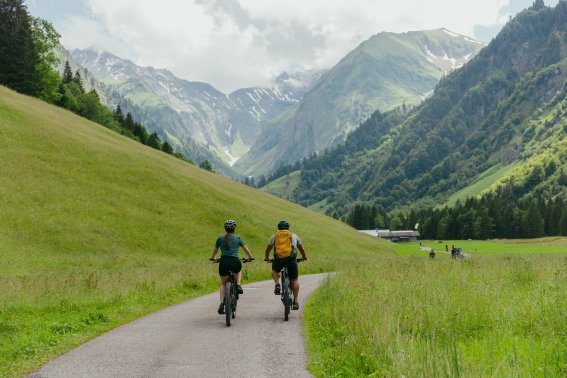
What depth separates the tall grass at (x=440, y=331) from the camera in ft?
23.1

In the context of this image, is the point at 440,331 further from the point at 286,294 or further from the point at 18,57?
the point at 18,57

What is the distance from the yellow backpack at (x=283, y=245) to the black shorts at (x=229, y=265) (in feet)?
4.51

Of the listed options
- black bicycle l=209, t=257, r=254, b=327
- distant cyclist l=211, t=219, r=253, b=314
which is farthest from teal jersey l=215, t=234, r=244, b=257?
black bicycle l=209, t=257, r=254, b=327

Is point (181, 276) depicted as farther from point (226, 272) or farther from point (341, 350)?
point (341, 350)

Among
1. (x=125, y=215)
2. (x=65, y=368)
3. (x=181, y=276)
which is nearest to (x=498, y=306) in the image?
(x=65, y=368)

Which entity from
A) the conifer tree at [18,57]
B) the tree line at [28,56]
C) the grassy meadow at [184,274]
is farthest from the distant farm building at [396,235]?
the conifer tree at [18,57]

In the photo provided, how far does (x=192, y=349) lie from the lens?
11508mm

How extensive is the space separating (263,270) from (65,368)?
27.2 m

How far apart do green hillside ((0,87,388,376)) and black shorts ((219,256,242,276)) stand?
3.67 metres

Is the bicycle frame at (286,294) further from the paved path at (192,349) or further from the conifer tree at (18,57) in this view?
the conifer tree at (18,57)

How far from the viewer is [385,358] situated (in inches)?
324

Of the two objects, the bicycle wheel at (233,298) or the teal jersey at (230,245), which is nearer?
the bicycle wheel at (233,298)

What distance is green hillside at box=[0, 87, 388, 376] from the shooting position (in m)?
15.8

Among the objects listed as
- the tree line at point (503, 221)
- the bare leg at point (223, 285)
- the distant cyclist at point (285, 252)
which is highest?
the tree line at point (503, 221)
